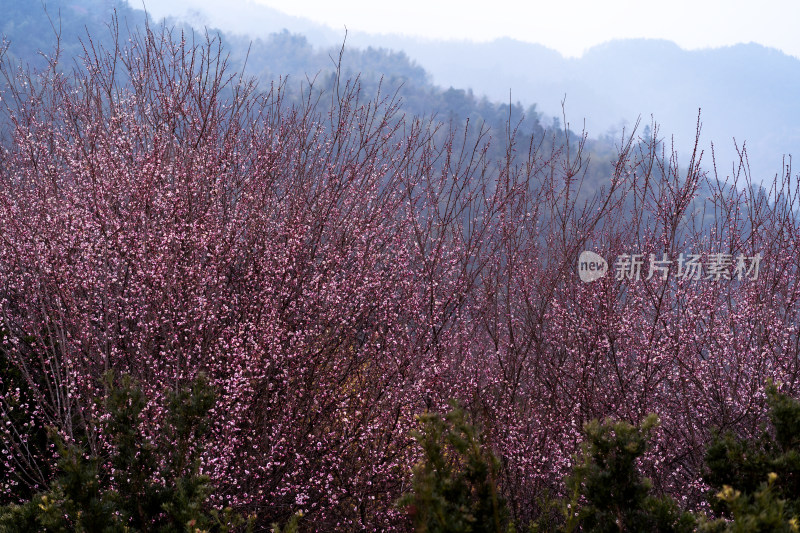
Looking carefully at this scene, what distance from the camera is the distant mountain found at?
149 m

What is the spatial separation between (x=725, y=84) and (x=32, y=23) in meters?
184

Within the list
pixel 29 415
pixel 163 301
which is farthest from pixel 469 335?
pixel 29 415

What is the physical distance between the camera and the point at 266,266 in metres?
4.78

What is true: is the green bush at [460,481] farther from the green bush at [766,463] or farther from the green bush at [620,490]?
the green bush at [766,463]

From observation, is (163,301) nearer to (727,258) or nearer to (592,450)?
(592,450)

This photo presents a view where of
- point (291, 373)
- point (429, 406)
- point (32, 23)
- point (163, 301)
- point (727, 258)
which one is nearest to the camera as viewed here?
point (163, 301)

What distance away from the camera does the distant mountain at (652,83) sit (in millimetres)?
148750
